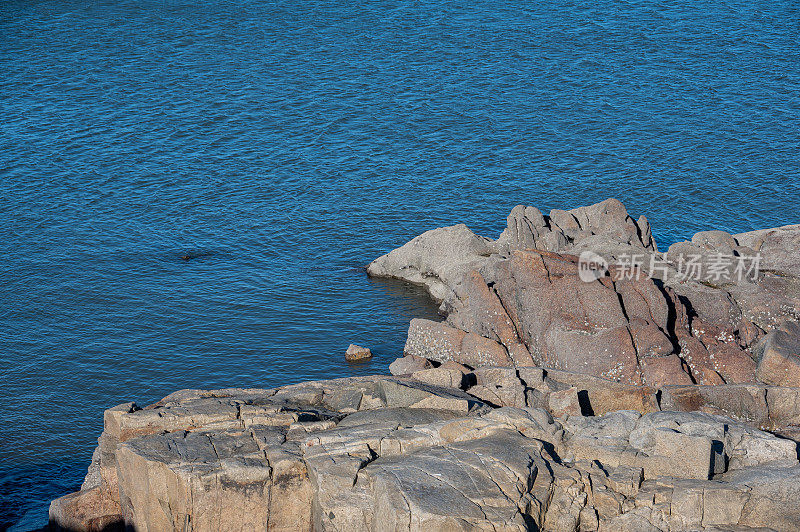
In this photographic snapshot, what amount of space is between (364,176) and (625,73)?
45078 millimetres

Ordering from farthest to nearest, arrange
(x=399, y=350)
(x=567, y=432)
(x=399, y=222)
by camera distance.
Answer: (x=399, y=222), (x=399, y=350), (x=567, y=432)

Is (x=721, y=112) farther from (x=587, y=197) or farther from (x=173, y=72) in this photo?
(x=173, y=72)

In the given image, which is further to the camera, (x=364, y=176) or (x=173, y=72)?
(x=173, y=72)

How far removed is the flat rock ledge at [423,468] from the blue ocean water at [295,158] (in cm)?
1307

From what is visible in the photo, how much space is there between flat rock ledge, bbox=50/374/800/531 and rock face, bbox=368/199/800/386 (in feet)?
26.5

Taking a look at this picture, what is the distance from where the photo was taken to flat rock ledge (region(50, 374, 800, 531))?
33.4 meters

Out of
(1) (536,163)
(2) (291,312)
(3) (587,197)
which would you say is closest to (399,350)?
(2) (291,312)

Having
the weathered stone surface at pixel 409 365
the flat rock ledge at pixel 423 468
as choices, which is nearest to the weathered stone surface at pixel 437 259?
the weathered stone surface at pixel 409 365

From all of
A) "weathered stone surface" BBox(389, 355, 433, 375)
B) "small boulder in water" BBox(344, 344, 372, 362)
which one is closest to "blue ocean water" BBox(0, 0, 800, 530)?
"small boulder in water" BBox(344, 344, 372, 362)

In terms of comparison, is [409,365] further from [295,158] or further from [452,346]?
[295,158]

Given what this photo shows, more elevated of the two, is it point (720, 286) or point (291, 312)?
point (720, 286)

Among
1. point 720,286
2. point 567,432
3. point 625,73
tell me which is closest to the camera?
point 567,432

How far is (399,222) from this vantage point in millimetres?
87875

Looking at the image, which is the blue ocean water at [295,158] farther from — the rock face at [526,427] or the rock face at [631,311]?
the rock face at [526,427]
